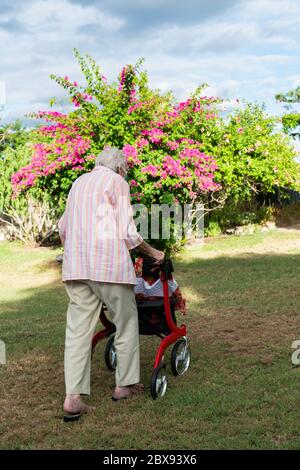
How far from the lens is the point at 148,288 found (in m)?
5.00

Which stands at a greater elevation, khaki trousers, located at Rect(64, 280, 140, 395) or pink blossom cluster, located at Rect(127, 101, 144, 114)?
pink blossom cluster, located at Rect(127, 101, 144, 114)

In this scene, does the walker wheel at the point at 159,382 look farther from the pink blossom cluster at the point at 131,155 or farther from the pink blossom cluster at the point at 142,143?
the pink blossom cluster at the point at 142,143

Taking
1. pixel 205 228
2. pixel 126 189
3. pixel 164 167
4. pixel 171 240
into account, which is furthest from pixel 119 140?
pixel 126 189

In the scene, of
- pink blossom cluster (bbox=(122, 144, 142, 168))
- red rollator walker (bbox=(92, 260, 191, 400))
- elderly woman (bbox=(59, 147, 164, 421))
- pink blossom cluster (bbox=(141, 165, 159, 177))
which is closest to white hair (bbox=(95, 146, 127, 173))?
elderly woman (bbox=(59, 147, 164, 421))

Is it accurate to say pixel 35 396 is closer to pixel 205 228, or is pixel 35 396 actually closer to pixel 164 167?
pixel 164 167

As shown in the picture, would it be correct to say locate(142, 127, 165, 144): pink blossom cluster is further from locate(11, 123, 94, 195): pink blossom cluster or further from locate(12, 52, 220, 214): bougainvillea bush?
locate(11, 123, 94, 195): pink blossom cluster

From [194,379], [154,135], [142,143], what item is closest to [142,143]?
[142,143]

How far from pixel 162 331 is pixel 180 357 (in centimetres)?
35

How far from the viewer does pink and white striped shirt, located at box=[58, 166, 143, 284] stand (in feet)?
14.2

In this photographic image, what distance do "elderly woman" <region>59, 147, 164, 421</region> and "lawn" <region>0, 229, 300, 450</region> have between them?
14.1 inches

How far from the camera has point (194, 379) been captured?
200 inches

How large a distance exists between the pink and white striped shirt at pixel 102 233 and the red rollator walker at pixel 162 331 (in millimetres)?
522

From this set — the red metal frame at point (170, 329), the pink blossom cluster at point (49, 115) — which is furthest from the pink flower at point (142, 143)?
the red metal frame at point (170, 329)

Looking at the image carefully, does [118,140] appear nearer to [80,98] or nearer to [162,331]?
[80,98]
